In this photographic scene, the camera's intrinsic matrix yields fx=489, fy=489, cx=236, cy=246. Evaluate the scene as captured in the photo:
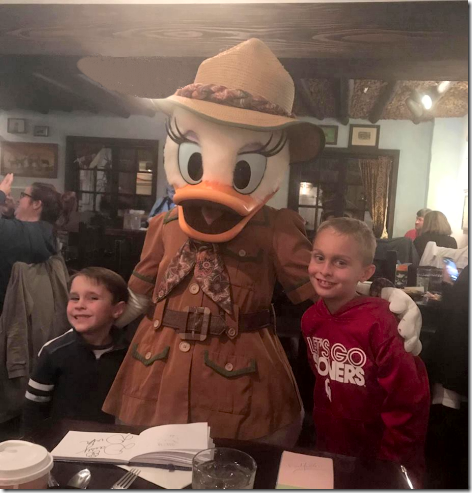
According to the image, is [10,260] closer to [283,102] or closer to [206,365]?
[206,365]

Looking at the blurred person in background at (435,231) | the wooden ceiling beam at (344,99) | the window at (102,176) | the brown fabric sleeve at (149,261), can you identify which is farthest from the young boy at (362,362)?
the window at (102,176)

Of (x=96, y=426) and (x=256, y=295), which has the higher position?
(x=256, y=295)

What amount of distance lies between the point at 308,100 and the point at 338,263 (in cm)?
36

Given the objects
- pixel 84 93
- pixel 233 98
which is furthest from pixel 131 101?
pixel 233 98

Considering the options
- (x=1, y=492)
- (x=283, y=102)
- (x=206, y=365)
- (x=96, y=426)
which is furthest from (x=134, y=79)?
(x=1, y=492)

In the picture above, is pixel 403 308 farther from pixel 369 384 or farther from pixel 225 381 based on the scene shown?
pixel 225 381

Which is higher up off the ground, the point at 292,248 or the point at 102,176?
the point at 102,176

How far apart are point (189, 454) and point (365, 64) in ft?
3.07

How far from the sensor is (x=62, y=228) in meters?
1.16

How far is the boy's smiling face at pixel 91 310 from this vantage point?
1.14m

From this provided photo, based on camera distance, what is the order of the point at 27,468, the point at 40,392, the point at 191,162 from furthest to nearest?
the point at 40,392
the point at 191,162
the point at 27,468

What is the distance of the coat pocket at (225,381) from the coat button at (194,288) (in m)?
0.13

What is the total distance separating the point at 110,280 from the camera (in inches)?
44.8

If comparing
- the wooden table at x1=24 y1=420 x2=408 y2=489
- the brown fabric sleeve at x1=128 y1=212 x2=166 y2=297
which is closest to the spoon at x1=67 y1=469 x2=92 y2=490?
the wooden table at x1=24 y1=420 x2=408 y2=489
